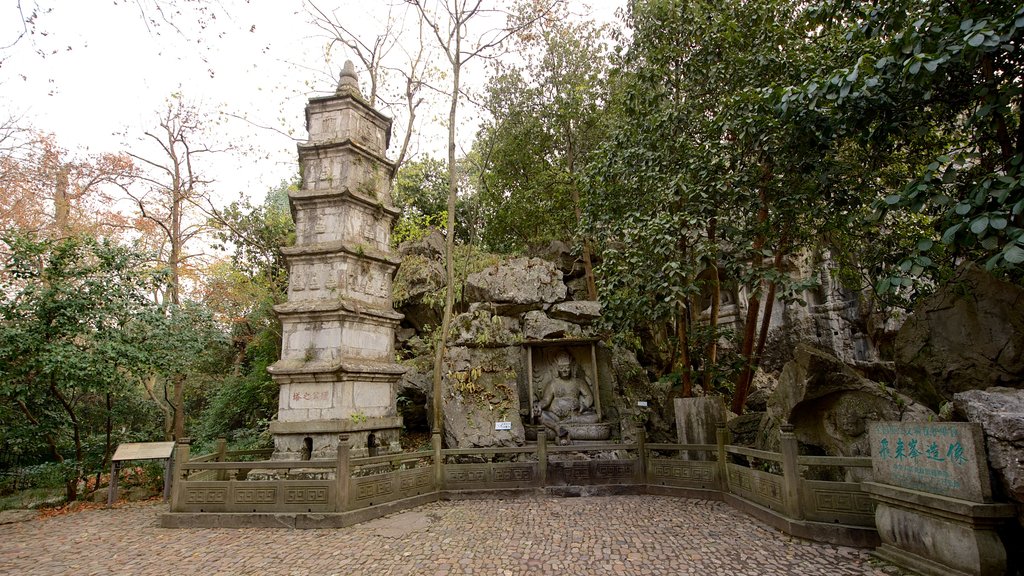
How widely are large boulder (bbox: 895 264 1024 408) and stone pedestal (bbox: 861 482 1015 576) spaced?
6.03 feet

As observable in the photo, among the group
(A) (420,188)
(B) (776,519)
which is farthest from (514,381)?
(A) (420,188)

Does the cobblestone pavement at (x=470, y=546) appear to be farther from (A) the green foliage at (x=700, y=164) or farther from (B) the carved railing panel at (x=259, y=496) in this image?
(A) the green foliage at (x=700, y=164)

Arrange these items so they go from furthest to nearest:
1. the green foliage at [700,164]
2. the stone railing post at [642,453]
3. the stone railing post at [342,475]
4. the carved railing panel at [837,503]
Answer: the stone railing post at [642,453]
the green foliage at [700,164]
the stone railing post at [342,475]
the carved railing panel at [837,503]

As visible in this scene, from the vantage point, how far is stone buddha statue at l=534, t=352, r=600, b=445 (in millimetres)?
10789

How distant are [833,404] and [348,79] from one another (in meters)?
10.3

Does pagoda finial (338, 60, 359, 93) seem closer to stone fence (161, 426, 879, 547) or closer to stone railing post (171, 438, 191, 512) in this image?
stone fence (161, 426, 879, 547)

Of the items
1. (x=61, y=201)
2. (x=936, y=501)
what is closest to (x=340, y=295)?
(x=936, y=501)

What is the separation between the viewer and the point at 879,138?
19.2 feet

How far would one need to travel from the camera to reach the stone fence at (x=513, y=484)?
5.91 m

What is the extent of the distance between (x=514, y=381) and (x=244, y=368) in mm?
10014

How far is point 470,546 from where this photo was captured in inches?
235

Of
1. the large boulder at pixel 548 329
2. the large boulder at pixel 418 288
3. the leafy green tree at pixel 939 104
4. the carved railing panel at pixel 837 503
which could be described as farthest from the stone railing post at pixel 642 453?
the large boulder at pixel 418 288

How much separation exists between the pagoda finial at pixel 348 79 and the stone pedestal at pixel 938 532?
34.6 feet

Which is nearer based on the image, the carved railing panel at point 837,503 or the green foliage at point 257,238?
the carved railing panel at point 837,503
